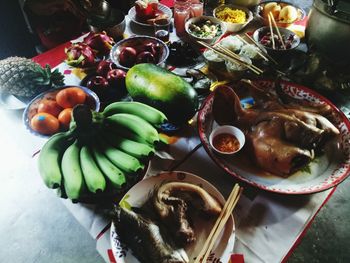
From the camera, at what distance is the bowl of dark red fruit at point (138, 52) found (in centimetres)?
149

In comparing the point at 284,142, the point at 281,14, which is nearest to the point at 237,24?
the point at 281,14

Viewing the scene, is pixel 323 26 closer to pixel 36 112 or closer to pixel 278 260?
pixel 278 260

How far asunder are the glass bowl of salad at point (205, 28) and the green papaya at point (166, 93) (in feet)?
1.70

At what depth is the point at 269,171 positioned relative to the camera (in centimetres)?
105

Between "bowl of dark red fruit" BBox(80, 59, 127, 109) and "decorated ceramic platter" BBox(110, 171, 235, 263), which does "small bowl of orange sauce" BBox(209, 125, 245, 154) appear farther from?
"bowl of dark red fruit" BBox(80, 59, 127, 109)

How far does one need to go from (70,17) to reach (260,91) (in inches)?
61.3

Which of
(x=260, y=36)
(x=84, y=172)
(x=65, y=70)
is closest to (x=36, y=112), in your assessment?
(x=65, y=70)

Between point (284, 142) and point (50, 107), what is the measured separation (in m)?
0.99

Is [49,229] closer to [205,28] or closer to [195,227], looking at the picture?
[195,227]

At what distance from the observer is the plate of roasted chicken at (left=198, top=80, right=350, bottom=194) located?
1004 millimetres

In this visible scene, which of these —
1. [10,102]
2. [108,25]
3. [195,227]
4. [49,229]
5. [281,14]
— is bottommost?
[49,229]

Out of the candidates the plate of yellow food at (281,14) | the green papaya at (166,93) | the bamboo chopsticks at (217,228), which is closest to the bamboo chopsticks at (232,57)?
the green papaya at (166,93)

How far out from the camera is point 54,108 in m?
1.25

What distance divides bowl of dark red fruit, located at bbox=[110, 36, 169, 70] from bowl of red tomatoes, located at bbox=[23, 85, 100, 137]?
0.98 feet
